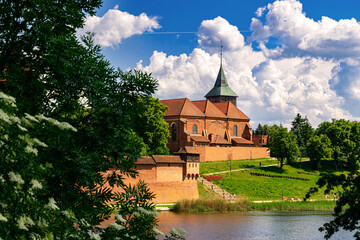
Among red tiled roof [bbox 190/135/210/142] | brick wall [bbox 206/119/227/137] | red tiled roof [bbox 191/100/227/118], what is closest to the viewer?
red tiled roof [bbox 190/135/210/142]

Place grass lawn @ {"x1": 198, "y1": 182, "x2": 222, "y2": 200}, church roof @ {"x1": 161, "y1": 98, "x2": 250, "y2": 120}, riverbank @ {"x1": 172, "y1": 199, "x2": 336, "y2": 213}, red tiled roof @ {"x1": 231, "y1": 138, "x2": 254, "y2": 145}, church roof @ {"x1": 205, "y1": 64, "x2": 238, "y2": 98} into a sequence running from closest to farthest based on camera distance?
riverbank @ {"x1": 172, "y1": 199, "x2": 336, "y2": 213}
grass lawn @ {"x1": 198, "y1": 182, "x2": 222, "y2": 200}
church roof @ {"x1": 161, "y1": 98, "x2": 250, "y2": 120}
red tiled roof @ {"x1": 231, "y1": 138, "x2": 254, "y2": 145}
church roof @ {"x1": 205, "y1": 64, "x2": 238, "y2": 98}

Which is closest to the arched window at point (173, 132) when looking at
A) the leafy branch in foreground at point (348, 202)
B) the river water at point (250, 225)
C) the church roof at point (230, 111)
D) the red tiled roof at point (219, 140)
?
the red tiled roof at point (219, 140)

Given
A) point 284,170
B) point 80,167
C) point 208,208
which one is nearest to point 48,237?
point 80,167

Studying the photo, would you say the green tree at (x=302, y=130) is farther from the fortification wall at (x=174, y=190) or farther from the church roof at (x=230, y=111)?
the fortification wall at (x=174, y=190)

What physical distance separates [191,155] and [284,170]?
2382cm

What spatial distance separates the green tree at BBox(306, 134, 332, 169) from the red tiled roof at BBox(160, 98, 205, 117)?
1770cm

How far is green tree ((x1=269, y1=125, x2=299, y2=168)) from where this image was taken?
65.4 metres

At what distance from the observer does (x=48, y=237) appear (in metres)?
5.89

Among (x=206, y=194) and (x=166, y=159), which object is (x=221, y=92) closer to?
(x=206, y=194)

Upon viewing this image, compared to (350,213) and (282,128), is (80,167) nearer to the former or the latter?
(350,213)

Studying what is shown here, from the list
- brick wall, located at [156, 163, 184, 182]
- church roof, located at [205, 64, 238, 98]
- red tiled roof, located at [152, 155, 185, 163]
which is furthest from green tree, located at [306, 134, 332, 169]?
red tiled roof, located at [152, 155, 185, 163]

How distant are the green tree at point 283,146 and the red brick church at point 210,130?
7.75 metres

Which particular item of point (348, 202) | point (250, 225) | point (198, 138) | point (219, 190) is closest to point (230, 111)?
point (198, 138)

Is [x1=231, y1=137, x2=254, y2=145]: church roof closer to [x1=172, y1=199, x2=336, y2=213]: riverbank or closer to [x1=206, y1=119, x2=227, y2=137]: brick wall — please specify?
[x1=206, y1=119, x2=227, y2=137]: brick wall
